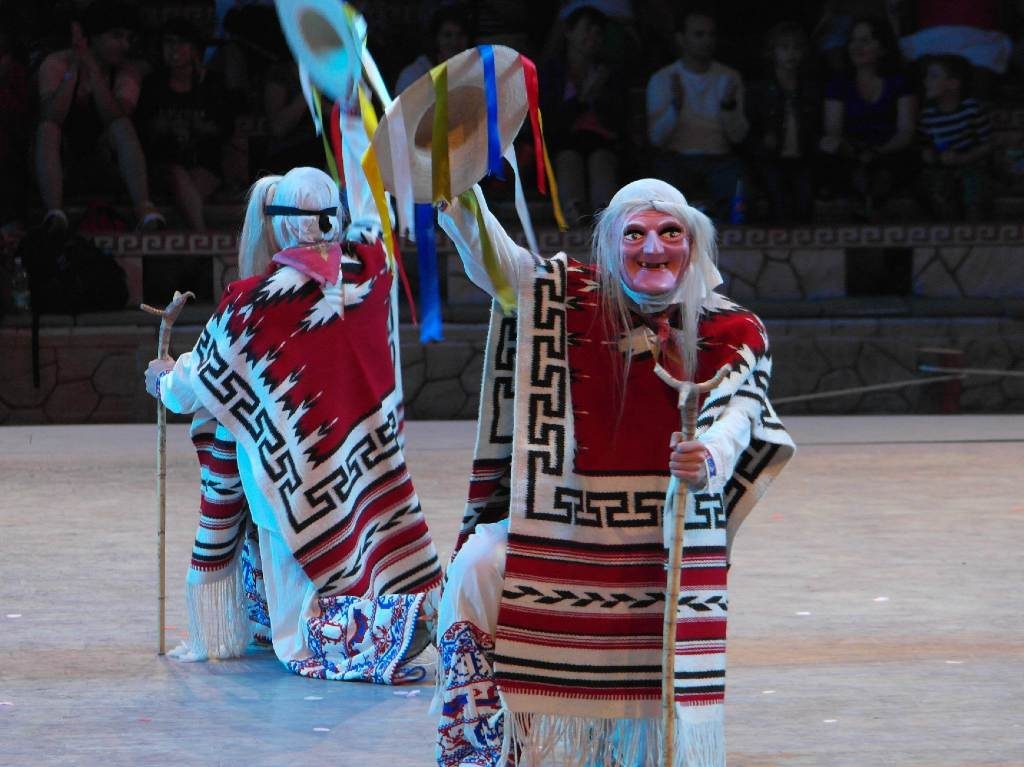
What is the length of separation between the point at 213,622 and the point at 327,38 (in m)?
1.67

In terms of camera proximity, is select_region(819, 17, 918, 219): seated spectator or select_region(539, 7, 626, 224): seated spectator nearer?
select_region(539, 7, 626, 224): seated spectator

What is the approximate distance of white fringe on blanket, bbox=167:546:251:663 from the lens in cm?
505

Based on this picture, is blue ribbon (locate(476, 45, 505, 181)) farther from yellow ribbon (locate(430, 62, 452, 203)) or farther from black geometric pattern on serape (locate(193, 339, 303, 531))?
black geometric pattern on serape (locate(193, 339, 303, 531))

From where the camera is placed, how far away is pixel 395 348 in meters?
5.22

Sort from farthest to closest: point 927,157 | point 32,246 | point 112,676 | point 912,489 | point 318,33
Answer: point 927,157, point 32,246, point 912,489, point 112,676, point 318,33

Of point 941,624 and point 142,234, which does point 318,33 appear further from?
point 142,234

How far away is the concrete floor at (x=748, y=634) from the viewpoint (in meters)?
4.27

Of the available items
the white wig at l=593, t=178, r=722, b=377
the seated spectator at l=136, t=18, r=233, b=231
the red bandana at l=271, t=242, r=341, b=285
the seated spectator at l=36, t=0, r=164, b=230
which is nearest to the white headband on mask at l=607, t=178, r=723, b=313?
the white wig at l=593, t=178, r=722, b=377

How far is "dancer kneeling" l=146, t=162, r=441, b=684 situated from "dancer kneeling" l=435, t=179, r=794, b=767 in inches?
42.2

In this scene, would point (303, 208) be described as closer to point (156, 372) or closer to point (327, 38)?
point (156, 372)

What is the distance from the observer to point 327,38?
14.0 ft

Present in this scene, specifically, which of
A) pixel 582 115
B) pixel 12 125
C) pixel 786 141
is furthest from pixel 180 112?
pixel 786 141

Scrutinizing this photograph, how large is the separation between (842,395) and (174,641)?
6025 millimetres

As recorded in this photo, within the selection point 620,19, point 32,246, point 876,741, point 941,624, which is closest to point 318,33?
point 876,741
